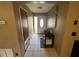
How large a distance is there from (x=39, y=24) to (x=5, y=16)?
132 cm

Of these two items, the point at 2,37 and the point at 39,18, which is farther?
the point at 39,18

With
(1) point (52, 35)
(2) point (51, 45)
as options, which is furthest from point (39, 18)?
(2) point (51, 45)

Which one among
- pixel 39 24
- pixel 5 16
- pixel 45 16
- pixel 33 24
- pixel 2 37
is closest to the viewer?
pixel 5 16

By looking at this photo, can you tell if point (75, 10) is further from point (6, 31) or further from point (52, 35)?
point (52, 35)

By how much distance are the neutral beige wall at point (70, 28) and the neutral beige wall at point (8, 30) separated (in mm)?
767

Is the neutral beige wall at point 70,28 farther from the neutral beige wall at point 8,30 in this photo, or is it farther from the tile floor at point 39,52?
the neutral beige wall at point 8,30

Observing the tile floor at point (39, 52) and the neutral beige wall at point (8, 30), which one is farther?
the tile floor at point (39, 52)

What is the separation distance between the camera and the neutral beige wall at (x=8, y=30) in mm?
1063

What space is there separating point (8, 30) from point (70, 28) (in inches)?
35.8

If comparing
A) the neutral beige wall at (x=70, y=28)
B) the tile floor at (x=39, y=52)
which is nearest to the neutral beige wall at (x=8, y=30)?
the tile floor at (x=39, y=52)

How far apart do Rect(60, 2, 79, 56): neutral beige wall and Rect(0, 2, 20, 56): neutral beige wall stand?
0.77 metres

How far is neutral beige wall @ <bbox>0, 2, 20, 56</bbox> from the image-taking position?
3.49 ft

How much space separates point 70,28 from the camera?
1255 mm

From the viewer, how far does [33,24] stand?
252 cm
